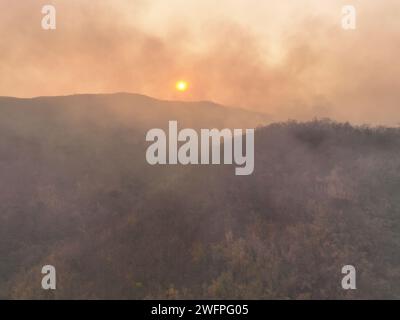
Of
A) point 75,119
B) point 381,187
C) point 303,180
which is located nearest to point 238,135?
point 303,180

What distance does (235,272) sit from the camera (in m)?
12.7

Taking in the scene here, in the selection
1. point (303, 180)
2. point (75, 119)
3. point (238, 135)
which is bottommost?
point (303, 180)

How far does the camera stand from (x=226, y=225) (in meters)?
14.8

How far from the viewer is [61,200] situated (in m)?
21.1

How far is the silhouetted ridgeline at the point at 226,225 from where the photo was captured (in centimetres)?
1231

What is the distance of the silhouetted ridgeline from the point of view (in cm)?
1231

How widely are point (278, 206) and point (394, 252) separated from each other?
429cm
